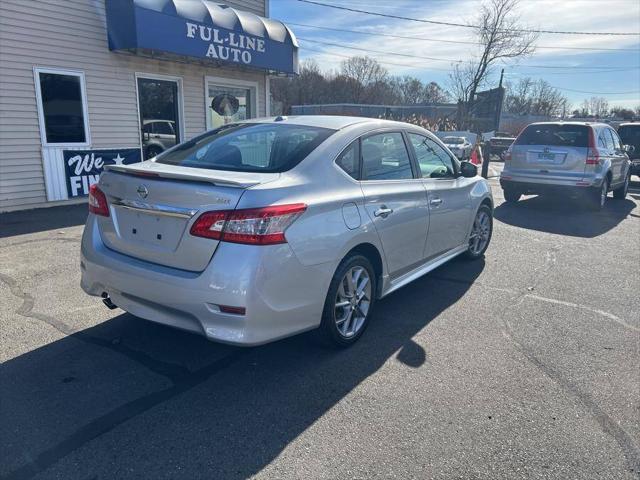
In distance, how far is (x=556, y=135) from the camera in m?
9.69

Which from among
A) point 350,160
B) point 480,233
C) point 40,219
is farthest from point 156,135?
point 350,160

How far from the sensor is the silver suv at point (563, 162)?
933cm

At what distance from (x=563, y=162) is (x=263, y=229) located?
860 centimetres

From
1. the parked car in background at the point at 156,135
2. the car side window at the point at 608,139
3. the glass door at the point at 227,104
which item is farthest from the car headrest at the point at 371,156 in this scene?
the car side window at the point at 608,139

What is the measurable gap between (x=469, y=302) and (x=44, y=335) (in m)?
3.73

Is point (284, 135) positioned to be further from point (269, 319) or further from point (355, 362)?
point (355, 362)

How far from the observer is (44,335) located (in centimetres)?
365

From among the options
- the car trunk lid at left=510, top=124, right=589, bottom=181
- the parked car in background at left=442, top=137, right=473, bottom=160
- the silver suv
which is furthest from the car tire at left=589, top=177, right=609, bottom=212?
the parked car in background at left=442, top=137, right=473, bottom=160

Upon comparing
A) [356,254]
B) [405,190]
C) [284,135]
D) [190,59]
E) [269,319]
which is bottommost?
[269,319]

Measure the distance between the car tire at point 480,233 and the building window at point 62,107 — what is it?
23.6 ft

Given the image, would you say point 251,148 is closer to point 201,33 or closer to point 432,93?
point 201,33

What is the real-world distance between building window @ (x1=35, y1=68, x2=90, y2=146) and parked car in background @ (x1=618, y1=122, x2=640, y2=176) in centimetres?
1501

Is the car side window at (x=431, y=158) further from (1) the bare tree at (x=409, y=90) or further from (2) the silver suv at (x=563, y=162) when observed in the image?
(1) the bare tree at (x=409, y=90)

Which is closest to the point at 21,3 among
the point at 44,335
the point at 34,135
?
the point at 34,135
